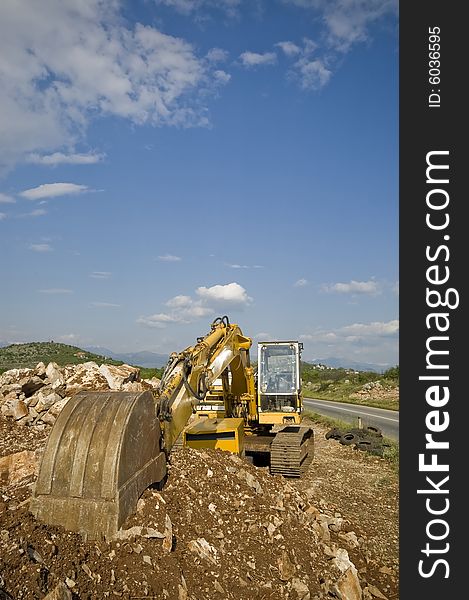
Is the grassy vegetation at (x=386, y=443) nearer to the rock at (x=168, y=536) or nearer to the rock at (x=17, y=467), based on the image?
the rock at (x=168, y=536)

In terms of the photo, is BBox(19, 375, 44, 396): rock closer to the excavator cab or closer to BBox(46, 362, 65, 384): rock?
BBox(46, 362, 65, 384): rock

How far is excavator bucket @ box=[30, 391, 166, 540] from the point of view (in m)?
4.89

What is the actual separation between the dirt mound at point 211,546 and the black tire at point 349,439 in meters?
6.24

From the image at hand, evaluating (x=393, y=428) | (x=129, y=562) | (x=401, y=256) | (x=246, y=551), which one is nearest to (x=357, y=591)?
(x=246, y=551)

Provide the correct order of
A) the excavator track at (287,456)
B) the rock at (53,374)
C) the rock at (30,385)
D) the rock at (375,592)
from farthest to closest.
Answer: the rock at (53,374) → the rock at (30,385) → the excavator track at (287,456) → the rock at (375,592)

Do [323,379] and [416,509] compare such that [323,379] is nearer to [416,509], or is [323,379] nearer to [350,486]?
[350,486]

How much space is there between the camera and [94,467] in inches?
196

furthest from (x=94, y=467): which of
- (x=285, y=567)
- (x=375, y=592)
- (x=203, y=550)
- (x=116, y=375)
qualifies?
(x=116, y=375)

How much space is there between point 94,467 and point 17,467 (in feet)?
6.94

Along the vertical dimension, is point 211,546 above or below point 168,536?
below

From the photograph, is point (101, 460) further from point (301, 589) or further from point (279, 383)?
point (279, 383)

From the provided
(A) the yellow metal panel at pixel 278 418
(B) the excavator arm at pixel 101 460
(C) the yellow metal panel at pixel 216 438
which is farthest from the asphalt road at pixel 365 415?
(B) the excavator arm at pixel 101 460

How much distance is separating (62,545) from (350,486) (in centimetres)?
798

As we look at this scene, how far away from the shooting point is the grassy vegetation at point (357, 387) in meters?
31.4
